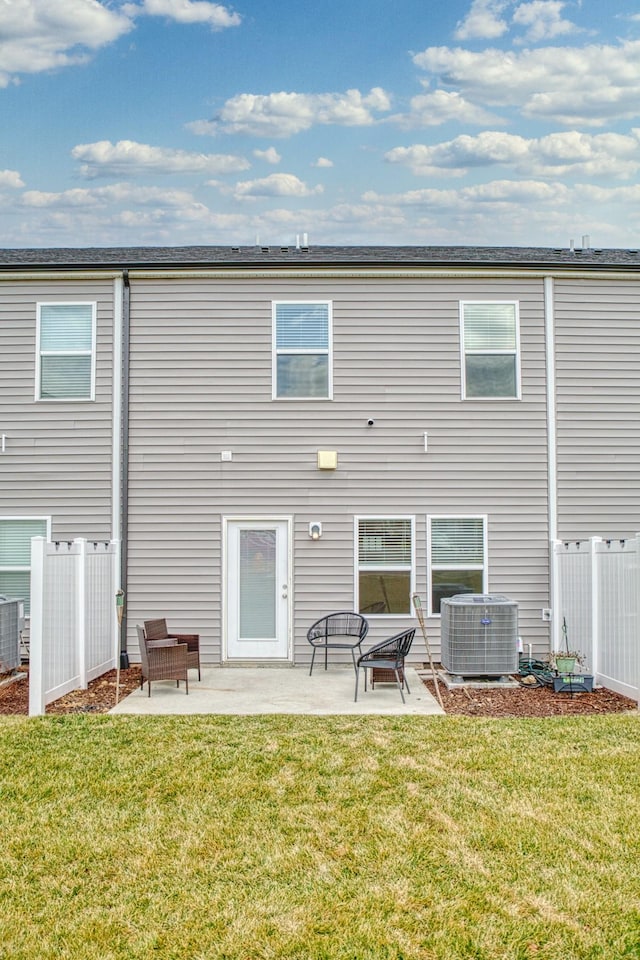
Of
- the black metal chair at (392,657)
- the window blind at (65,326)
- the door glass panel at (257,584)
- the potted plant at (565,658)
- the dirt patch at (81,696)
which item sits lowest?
the dirt patch at (81,696)

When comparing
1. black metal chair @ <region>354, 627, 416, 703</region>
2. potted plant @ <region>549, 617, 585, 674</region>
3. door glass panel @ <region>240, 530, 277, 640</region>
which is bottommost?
potted plant @ <region>549, 617, 585, 674</region>

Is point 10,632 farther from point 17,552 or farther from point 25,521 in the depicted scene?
point 25,521

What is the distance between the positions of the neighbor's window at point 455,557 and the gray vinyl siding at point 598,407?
3.72 ft

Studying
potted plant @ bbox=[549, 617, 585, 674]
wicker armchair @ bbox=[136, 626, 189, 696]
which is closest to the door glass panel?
wicker armchair @ bbox=[136, 626, 189, 696]

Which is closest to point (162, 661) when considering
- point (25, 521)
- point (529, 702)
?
point (25, 521)

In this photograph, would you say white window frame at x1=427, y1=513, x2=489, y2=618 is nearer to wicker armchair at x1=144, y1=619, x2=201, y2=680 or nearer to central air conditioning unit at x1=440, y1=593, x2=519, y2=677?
central air conditioning unit at x1=440, y1=593, x2=519, y2=677

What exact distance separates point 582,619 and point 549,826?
4.62 m

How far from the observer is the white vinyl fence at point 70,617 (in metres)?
6.82

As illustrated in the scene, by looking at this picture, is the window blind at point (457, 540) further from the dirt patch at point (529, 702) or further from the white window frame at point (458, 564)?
the dirt patch at point (529, 702)

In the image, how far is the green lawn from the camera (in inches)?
121

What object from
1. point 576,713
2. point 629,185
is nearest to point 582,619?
point 576,713

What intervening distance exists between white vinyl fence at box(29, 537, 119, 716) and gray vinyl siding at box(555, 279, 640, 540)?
19.4 ft

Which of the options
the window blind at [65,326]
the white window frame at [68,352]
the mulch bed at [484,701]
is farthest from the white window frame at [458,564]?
the window blind at [65,326]

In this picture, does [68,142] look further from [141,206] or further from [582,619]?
[582,619]
